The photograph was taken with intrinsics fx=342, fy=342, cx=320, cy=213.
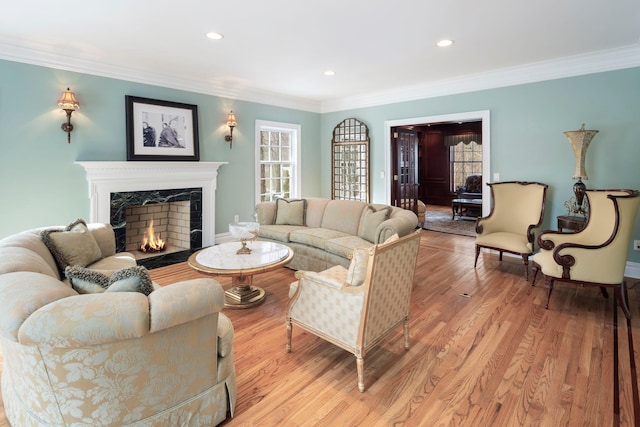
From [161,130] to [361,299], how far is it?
415 centimetres

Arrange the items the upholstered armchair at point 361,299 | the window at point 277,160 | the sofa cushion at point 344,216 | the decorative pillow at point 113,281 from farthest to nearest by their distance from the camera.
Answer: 1. the window at point 277,160
2. the sofa cushion at point 344,216
3. the upholstered armchair at point 361,299
4. the decorative pillow at point 113,281

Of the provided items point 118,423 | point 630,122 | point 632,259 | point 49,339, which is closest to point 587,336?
point 632,259

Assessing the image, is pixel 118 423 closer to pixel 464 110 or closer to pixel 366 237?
pixel 366 237

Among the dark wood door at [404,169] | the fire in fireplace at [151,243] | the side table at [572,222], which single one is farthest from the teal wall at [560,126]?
the fire in fireplace at [151,243]

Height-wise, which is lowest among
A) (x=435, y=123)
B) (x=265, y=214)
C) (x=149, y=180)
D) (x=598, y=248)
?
(x=598, y=248)

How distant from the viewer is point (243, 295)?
3424mm

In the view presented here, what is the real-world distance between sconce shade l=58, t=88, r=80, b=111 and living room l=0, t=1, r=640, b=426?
17 cm

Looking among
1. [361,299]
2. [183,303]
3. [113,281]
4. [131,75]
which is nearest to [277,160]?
[131,75]

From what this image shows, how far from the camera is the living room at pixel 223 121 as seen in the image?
3814 millimetres

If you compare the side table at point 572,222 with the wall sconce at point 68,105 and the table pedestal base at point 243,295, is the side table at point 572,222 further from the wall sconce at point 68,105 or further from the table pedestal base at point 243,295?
the wall sconce at point 68,105

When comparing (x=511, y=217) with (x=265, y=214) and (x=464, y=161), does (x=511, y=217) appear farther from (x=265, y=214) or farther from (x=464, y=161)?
(x=464, y=161)

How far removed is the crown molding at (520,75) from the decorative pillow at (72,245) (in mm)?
5014

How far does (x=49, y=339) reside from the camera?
129 cm

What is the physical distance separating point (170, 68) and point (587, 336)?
5.43 meters
